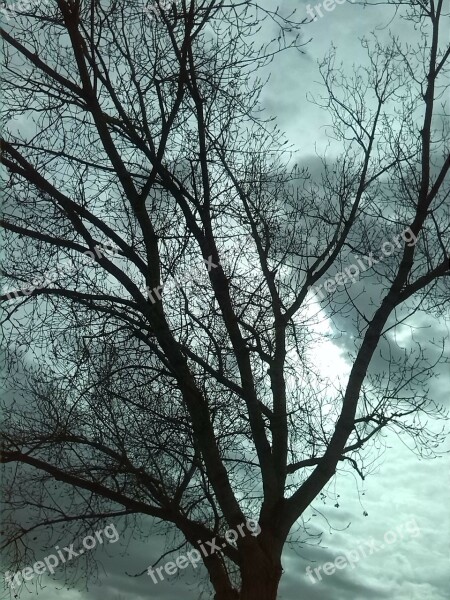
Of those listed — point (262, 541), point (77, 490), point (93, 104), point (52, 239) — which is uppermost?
point (93, 104)

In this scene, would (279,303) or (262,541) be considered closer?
(262,541)

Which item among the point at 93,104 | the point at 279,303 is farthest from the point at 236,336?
the point at 93,104

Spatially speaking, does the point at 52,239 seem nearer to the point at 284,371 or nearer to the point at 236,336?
the point at 236,336

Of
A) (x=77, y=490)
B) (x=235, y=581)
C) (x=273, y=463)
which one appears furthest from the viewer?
(x=235, y=581)

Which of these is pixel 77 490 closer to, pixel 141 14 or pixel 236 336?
pixel 236 336

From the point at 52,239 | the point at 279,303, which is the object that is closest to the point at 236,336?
the point at 279,303

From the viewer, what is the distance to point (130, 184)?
887cm

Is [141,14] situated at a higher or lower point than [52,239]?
higher

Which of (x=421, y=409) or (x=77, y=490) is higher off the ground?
(x=77, y=490)

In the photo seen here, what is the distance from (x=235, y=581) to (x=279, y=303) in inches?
148

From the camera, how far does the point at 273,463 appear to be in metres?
8.52

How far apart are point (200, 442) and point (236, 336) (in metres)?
1.22

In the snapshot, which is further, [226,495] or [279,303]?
[279,303]

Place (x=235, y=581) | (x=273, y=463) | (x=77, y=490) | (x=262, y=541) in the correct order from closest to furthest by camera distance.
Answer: (x=262, y=541) < (x=273, y=463) < (x=77, y=490) < (x=235, y=581)
